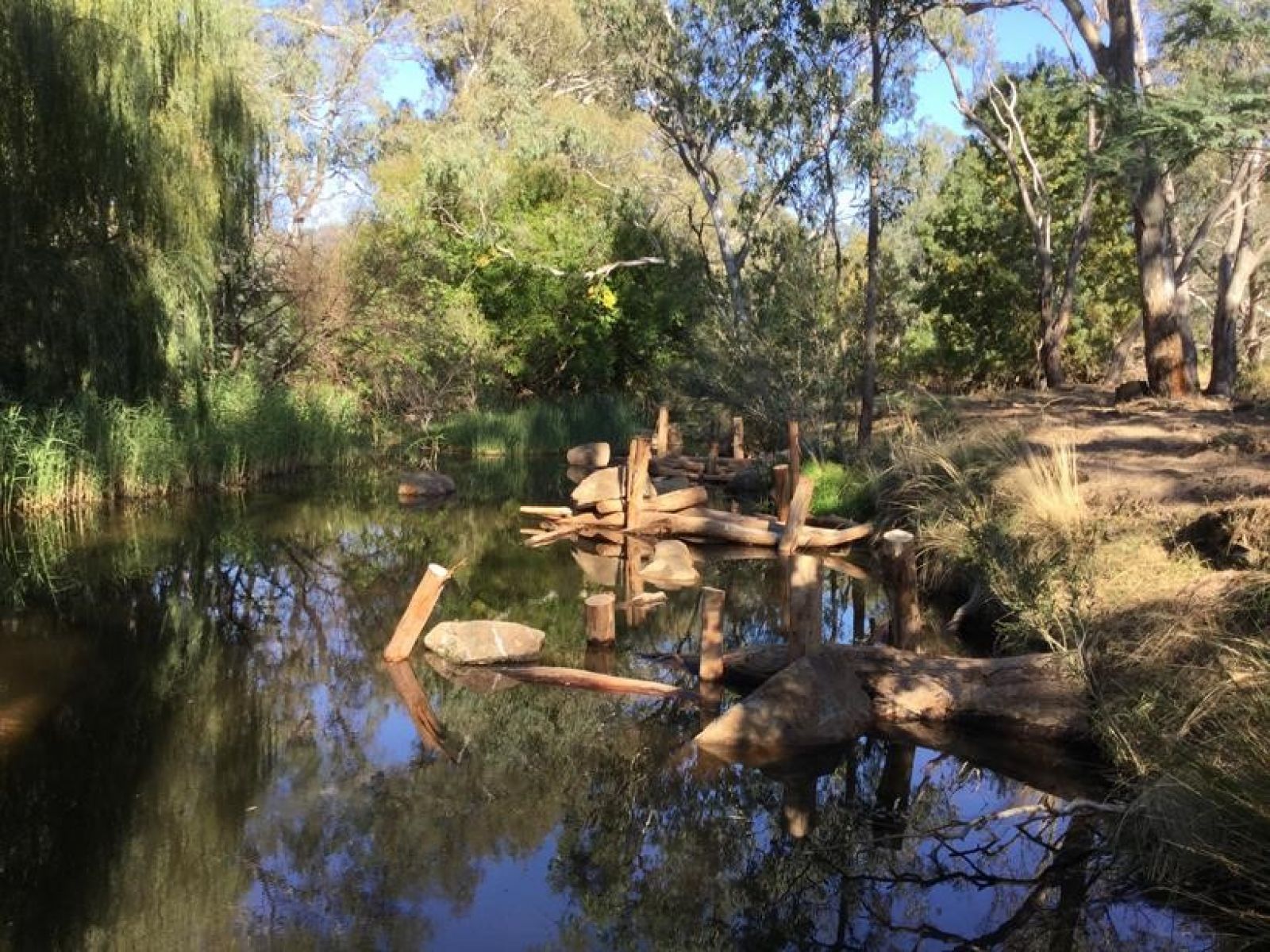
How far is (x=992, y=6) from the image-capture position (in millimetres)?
16422

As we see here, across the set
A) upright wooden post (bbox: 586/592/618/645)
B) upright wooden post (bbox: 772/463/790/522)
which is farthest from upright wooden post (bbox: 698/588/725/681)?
upright wooden post (bbox: 772/463/790/522)

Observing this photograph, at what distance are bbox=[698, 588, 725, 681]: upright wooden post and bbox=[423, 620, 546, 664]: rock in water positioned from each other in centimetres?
137

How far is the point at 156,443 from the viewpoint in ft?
47.1

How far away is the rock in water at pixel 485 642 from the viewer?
8.12 m

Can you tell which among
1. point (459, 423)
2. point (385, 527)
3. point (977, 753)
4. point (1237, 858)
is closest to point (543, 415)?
point (459, 423)

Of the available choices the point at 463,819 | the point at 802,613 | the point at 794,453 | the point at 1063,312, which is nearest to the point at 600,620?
the point at 802,613

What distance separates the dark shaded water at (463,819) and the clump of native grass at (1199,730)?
0.24 m

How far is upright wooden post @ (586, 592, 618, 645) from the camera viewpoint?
8.60 m

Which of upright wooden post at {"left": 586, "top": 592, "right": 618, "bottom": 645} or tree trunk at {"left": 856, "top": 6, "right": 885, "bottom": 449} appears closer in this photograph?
upright wooden post at {"left": 586, "top": 592, "right": 618, "bottom": 645}

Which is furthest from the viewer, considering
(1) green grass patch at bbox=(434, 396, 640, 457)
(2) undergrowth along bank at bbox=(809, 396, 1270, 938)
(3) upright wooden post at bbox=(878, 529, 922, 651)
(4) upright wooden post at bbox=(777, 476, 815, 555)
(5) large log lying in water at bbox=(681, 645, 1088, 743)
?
(1) green grass patch at bbox=(434, 396, 640, 457)

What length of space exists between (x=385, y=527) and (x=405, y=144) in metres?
15.9

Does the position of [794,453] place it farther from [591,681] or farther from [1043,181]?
[1043,181]

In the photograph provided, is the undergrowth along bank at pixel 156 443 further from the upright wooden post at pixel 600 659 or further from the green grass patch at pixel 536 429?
the upright wooden post at pixel 600 659

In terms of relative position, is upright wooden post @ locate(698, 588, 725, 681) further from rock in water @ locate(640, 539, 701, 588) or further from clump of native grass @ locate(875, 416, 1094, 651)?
rock in water @ locate(640, 539, 701, 588)
